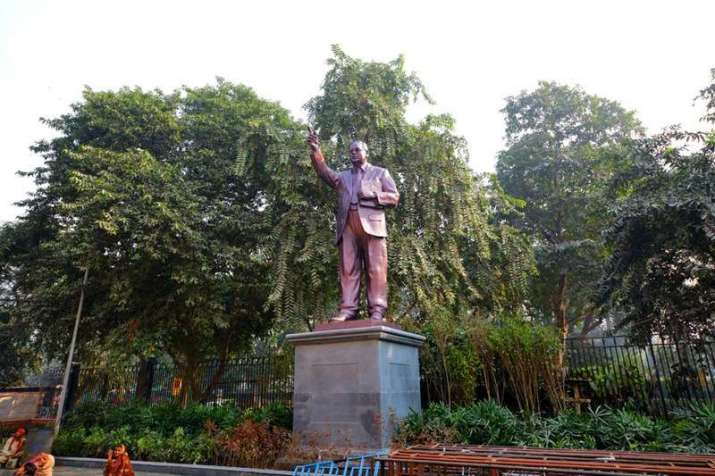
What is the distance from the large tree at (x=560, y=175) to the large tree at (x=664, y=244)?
19.8ft

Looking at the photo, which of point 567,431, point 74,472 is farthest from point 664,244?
point 74,472

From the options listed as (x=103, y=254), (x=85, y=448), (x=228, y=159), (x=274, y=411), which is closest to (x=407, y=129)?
(x=228, y=159)

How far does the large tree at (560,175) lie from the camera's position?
1553cm

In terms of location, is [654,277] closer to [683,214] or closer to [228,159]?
[683,214]

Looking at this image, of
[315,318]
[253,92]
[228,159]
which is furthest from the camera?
[253,92]

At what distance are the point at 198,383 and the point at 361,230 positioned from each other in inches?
336

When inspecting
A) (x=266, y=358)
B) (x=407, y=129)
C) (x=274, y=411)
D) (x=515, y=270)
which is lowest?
(x=274, y=411)

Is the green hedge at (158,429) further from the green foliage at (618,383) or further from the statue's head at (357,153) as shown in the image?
the green foliage at (618,383)

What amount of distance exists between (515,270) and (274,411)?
644 cm

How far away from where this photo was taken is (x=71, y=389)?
1299cm

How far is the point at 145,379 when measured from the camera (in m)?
13.1

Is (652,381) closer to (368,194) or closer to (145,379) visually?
(368,194)

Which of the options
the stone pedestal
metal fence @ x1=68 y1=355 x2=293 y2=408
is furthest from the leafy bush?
metal fence @ x1=68 y1=355 x2=293 y2=408

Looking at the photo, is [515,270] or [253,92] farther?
[253,92]
